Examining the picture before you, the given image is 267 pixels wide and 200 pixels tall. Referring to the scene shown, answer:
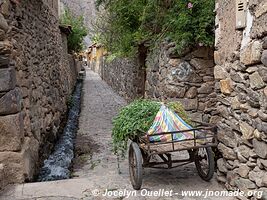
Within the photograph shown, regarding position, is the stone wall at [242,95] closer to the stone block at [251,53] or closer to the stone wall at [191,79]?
the stone block at [251,53]

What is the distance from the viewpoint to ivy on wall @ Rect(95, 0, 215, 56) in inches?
199

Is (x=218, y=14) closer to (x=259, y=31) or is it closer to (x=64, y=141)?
(x=259, y=31)

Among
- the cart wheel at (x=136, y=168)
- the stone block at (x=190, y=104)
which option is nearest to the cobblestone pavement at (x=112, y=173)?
the cart wheel at (x=136, y=168)

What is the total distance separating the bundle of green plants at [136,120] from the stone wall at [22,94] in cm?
113

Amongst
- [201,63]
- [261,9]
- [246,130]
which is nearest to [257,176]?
[246,130]

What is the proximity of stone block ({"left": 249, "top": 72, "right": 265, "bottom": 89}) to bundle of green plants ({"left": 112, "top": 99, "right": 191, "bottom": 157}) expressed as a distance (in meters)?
1.12

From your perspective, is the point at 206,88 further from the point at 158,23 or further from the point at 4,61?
the point at 4,61

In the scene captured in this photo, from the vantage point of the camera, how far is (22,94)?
3.88 m

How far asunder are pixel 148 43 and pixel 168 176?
12.0ft

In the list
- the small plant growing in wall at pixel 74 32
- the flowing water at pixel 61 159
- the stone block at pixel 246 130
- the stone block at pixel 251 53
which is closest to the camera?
the stone block at pixel 251 53

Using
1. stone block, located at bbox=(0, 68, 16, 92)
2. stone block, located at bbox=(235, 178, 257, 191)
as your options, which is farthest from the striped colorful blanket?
stone block, located at bbox=(0, 68, 16, 92)

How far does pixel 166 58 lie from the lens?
562cm

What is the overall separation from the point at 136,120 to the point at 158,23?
303 cm

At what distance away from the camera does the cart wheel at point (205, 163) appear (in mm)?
3270
